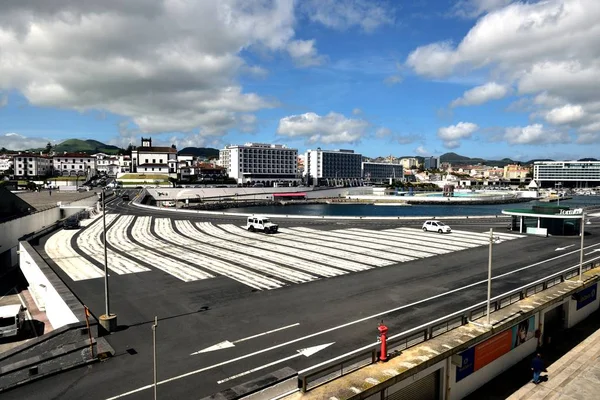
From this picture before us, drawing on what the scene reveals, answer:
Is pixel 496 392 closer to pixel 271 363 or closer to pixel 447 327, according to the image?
pixel 447 327

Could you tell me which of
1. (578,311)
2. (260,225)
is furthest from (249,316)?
(260,225)

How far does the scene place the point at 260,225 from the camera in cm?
4591

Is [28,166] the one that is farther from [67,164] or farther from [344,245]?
[344,245]

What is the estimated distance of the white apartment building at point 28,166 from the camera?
497ft

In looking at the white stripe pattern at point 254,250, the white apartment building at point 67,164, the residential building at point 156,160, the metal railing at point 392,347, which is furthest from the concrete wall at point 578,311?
the white apartment building at point 67,164

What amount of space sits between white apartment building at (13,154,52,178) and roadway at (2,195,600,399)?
160 meters

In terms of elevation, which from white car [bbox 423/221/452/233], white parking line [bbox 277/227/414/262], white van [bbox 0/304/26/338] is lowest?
white van [bbox 0/304/26/338]

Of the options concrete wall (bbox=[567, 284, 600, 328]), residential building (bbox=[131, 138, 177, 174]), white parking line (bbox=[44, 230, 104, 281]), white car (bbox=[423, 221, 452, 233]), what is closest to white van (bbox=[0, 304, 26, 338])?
white parking line (bbox=[44, 230, 104, 281])

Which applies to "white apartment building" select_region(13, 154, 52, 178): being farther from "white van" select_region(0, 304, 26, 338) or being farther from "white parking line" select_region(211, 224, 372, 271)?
"white van" select_region(0, 304, 26, 338)

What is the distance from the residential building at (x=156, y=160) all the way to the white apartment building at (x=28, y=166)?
37123 millimetres

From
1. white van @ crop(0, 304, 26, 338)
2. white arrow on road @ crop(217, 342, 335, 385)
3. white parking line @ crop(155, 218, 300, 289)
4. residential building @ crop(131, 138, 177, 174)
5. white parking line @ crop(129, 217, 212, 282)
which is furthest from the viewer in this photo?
residential building @ crop(131, 138, 177, 174)

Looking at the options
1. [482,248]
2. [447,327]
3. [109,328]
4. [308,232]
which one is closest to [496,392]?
[447,327]

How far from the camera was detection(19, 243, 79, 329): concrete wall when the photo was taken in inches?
730

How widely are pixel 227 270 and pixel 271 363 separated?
1450cm
